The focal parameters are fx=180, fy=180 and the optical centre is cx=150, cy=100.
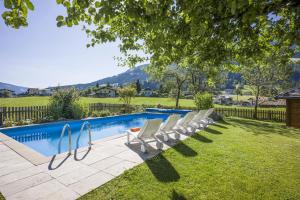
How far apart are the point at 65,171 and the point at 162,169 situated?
2311mm

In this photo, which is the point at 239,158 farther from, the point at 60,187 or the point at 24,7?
the point at 24,7

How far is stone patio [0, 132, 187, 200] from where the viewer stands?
338 centimetres

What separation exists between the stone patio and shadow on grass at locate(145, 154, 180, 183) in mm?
313

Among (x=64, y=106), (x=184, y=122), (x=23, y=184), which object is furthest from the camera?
(x=64, y=106)

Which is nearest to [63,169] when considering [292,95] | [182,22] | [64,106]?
[182,22]

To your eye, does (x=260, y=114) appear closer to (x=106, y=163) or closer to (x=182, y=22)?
(x=182, y=22)

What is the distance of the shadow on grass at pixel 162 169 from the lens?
157 inches

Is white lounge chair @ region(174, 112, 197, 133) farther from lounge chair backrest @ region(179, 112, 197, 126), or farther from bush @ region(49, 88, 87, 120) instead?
bush @ region(49, 88, 87, 120)

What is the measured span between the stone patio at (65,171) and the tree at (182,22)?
115 inches

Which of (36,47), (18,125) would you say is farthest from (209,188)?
(36,47)

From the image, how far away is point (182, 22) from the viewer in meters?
4.16

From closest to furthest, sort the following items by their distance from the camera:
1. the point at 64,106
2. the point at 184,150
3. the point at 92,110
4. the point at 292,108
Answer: the point at 184,150 → the point at 292,108 → the point at 64,106 → the point at 92,110

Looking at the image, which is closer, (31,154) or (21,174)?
(21,174)

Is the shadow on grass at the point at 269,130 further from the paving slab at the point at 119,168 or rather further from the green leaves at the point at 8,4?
the green leaves at the point at 8,4
